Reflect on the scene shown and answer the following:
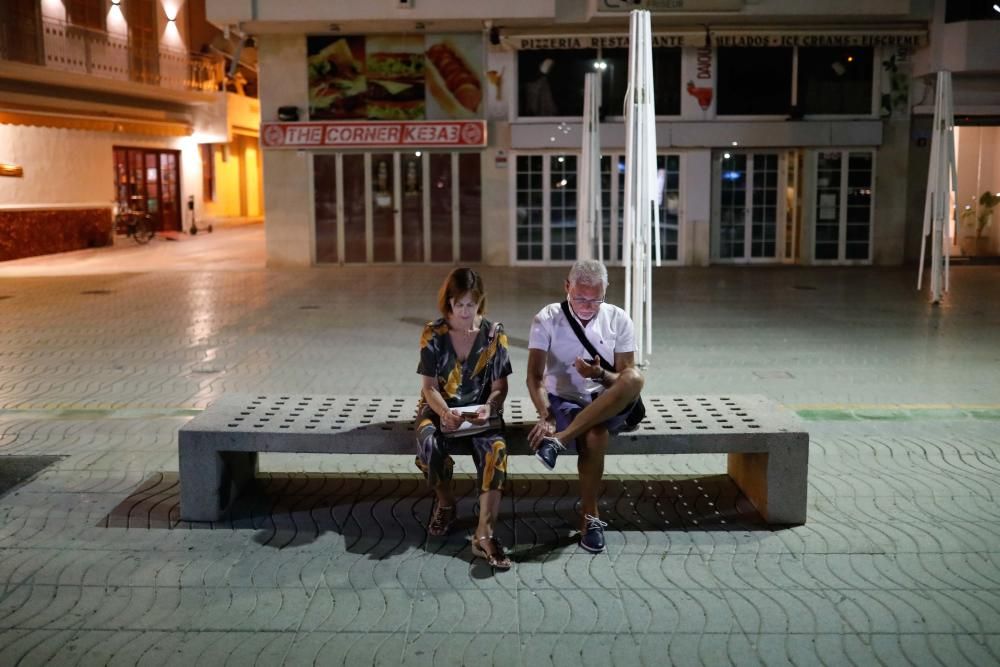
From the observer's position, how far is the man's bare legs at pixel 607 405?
509 centimetres

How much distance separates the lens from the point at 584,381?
5.39 meters

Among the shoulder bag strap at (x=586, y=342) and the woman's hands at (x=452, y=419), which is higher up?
the shoulder bag strap at (x=586, y=342)

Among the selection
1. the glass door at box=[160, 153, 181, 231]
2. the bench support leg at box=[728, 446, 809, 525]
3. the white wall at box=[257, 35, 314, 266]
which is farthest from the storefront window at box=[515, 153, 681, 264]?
the bench support leg at box=[728, 446, 809, 525]

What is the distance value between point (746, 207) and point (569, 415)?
1768 cm

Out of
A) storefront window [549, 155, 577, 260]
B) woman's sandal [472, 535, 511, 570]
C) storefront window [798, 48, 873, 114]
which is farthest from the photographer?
storefront window [549, 155, 577, 260]

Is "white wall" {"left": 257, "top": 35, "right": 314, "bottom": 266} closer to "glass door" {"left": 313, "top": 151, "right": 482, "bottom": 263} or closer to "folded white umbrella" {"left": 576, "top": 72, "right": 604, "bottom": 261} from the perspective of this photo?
"glass door" {"left": 313, "top": 151, "right": 482, "bottom": 263}

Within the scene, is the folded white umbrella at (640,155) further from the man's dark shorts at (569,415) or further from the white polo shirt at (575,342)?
the man's dark shorts at (569,415)

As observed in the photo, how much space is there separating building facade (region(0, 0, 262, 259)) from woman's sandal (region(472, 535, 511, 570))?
18251 millimetres

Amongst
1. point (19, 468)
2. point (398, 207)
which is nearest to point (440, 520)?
point (19, 468)

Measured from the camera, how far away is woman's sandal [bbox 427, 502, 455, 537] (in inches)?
208

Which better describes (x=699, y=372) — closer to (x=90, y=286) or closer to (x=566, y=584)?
(x=566, y=584)

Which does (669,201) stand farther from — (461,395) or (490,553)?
(490,553)

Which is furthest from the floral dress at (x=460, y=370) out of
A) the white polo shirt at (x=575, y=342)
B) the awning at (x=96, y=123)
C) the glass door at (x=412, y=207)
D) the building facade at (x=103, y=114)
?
the awning at (x=96, y=123)

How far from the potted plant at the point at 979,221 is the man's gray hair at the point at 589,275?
19965mm
